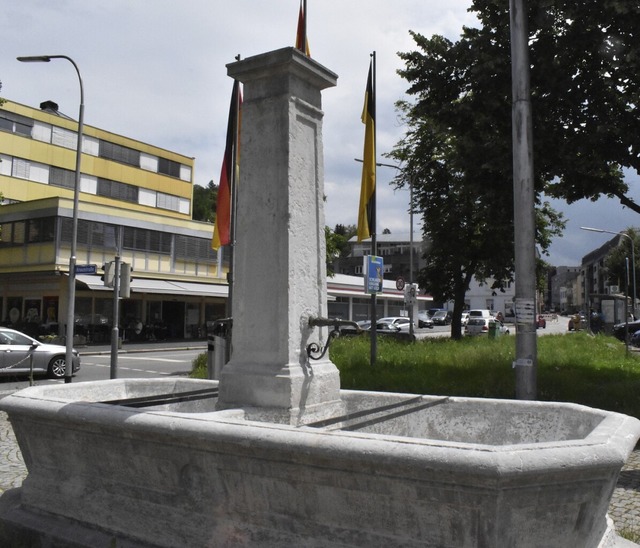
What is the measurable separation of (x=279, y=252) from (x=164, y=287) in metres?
30.0

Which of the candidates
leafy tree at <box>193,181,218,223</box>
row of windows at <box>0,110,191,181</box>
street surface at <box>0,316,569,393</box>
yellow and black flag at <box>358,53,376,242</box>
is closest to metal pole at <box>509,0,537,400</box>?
yellow and black flag at <box>358,53,376,242</box>

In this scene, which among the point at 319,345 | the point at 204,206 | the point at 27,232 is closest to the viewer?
the point at 319,345

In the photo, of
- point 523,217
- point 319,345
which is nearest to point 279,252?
point 319,345

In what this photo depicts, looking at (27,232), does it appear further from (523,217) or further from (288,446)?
(288,446)

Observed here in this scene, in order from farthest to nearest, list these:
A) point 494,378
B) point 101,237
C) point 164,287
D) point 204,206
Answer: point 204,206 → point 164,287 → point 101,237 → point 494,378

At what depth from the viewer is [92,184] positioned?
4106cm

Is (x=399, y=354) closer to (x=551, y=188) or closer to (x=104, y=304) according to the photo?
(x=551, y=188)

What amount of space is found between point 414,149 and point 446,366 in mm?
15491

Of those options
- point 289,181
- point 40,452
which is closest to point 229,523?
point 40,452

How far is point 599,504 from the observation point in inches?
114

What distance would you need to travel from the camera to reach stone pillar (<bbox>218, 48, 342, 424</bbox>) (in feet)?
14.0

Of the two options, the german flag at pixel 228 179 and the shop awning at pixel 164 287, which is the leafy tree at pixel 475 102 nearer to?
the german flag at pixel 228 179

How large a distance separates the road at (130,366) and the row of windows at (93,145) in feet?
57.1

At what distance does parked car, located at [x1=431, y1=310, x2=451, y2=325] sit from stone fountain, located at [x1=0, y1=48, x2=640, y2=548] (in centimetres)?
5507
